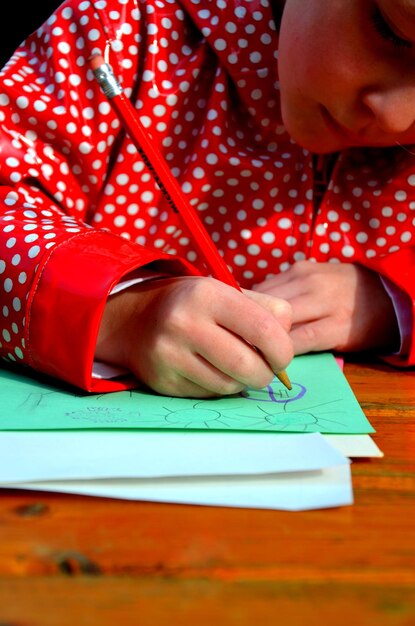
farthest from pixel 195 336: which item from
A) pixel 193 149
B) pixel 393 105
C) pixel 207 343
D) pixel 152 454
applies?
pixel 193 149

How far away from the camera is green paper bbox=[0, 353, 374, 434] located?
42 cm

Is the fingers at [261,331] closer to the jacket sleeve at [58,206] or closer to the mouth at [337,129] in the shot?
the jacket sleeve at [58,206]

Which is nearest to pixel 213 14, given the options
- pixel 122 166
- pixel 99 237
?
pixel 122 166

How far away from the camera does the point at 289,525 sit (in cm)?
32

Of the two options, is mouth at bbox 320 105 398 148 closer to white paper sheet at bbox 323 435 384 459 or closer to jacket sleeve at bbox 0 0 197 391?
jacket sleeve at bbox 0 0 197 391

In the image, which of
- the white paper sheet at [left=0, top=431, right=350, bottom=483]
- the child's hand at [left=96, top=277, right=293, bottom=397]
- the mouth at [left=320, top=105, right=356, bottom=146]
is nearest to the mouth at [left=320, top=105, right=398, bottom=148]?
the mouth at [left=320, top=105, right=356, bottom=146]

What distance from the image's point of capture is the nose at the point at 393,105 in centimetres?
55

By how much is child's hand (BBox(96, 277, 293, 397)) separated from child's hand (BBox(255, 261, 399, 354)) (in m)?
0.14

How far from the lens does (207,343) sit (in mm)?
474

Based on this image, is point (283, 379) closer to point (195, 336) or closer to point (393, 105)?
point (195, 336)

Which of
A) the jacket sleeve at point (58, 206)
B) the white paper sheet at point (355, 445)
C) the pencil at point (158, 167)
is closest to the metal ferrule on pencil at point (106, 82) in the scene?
the pencil at point (158, 167)

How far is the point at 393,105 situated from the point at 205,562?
1.26 ft

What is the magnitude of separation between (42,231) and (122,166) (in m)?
0.20

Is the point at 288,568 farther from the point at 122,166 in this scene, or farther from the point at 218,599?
the point at 122,166
